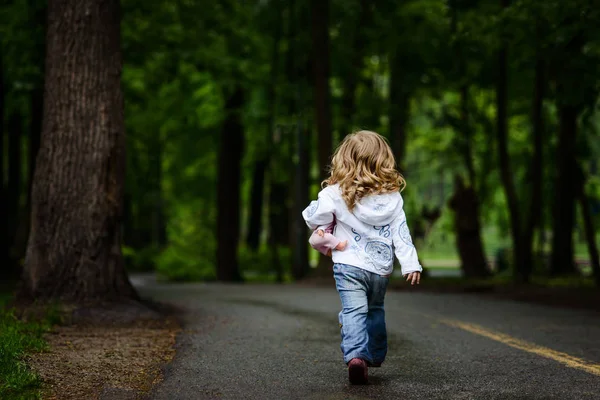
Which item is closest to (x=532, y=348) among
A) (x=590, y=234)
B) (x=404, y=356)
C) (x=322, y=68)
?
(x=404, y=356)

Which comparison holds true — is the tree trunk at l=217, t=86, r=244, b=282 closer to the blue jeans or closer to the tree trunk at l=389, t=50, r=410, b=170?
the tree trunk at l=389, t=50, r=410, b=170

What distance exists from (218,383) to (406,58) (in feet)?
57.2

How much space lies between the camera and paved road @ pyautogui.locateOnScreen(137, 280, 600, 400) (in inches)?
204

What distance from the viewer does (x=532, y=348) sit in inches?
277

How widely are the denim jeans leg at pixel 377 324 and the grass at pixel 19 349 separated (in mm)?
2184

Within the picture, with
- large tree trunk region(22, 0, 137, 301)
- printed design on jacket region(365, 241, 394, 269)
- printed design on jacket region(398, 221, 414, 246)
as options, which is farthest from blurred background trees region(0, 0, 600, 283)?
printed design on jacket region(365, 241, 394, 269)

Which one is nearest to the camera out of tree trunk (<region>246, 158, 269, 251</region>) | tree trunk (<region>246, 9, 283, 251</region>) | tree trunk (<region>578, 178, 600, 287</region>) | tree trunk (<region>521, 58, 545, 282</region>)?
tree trunk (<region>578, 178, 600, 287</region>)

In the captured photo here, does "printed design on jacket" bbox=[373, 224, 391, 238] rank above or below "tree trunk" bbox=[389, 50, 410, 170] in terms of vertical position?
below

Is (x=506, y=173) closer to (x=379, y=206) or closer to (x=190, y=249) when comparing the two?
(x=379, y=206)

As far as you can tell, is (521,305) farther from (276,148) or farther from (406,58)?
(276,148)

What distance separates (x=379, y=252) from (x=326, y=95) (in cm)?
1456

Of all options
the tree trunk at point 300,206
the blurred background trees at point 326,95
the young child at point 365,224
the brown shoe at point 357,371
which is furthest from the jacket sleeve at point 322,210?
the tree trunk at point 300,206

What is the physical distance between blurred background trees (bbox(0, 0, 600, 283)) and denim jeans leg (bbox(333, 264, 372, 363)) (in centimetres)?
700

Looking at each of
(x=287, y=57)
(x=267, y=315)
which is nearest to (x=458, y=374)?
(x=267, y=315)
